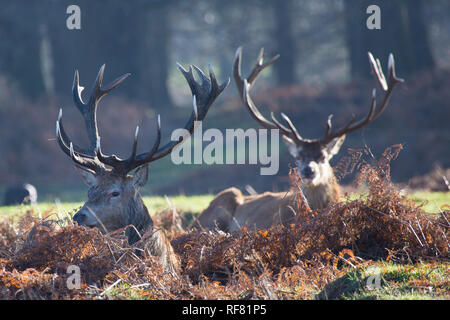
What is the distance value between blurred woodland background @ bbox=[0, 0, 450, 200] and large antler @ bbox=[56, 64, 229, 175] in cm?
530

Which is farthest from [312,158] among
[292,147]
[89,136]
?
[89,136]

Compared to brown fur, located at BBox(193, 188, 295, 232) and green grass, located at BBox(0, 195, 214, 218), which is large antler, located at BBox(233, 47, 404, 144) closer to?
brown fur, located at BBox(193, 188, 295, 232)

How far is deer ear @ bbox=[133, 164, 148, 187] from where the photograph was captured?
667 cm

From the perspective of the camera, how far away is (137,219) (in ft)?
21.6

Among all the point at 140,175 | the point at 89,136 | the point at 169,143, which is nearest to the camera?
the point at 140,175

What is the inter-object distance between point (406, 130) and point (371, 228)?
11007 mm

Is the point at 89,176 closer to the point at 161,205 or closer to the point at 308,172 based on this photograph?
the point at 308,172

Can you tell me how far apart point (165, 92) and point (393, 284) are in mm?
24178

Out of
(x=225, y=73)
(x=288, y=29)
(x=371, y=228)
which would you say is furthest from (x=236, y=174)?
(x=225, y=73)

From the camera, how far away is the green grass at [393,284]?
530 cm

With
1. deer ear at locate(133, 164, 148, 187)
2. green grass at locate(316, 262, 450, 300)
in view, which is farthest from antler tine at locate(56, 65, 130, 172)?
green grass at locate(316, 262, 450, 300)

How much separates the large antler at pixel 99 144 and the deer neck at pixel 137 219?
37 cm

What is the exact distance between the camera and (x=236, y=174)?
56.0 feet

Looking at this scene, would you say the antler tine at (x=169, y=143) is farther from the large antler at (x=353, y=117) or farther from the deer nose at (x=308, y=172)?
the deer nose at (x=308, y=172)
